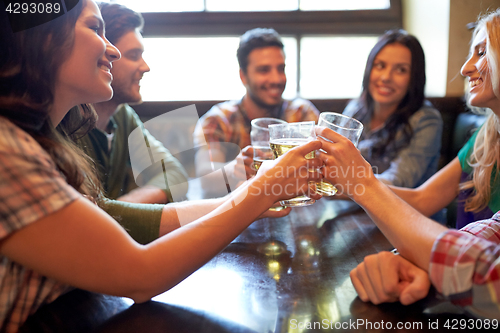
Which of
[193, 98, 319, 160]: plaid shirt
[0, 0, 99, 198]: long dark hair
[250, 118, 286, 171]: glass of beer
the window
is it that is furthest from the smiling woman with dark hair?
[0, 0, 99, 198]: long dark hair

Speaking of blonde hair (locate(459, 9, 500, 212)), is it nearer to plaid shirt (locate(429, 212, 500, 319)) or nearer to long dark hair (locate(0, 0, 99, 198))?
plaid shirt (locate(429, 212, 500, 319))

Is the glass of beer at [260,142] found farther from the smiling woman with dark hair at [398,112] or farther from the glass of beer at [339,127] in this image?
the smiling woman with dark hair at [398,112]

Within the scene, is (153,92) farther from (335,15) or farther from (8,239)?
(8,239)

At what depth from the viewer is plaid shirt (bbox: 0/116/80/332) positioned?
0.53 meters

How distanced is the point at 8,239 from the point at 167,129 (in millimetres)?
2052

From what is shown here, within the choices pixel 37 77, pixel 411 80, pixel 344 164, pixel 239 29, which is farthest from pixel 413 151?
pixel 239 29

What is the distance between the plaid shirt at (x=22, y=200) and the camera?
529 mm

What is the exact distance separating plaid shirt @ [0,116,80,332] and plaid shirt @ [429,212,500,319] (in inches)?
23.5

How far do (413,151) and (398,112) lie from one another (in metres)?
0.28

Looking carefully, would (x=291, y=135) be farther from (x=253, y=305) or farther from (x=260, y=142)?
(x=253, y=305)

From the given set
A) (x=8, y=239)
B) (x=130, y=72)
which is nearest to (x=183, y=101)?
(x=130, y=72)

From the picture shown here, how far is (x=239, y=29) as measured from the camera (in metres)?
3.12

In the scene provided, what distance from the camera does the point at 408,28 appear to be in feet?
10.2

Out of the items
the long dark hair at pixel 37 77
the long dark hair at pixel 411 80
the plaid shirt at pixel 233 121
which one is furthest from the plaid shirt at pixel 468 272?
the plaid shirt at pixel 233 121
